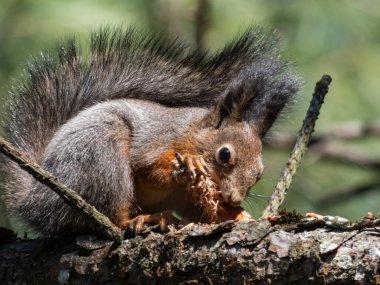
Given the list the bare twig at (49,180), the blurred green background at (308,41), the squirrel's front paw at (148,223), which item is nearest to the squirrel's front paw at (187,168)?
the squirrel's front paw at (148,223)

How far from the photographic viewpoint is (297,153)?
236 centimetres

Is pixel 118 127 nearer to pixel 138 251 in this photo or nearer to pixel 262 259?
pixel 138 251

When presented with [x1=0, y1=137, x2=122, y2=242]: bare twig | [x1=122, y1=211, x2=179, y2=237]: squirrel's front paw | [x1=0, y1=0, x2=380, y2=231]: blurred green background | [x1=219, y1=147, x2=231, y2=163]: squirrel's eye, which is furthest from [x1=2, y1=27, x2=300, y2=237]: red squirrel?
[x1=0, y1=0, x2=380, y2=231]: blurred green background

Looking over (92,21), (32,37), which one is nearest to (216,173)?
(92,21)

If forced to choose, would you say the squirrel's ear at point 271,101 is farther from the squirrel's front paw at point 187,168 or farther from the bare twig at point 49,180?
the bare twig at point 49,180

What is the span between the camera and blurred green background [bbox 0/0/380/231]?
398cm

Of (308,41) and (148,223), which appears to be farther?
(308,41)

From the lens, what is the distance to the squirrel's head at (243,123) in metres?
2.73

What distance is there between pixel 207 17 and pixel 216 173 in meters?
1.27

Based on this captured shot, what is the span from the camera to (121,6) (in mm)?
4332

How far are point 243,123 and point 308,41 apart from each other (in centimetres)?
156

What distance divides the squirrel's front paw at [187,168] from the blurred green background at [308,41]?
46.1 inches

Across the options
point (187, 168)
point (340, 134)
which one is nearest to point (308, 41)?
point (340, 134)

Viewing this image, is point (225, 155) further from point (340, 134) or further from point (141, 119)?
point (340, 134)
